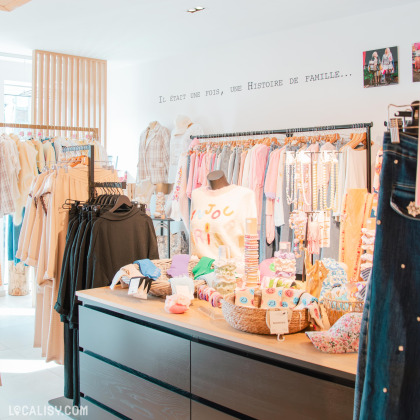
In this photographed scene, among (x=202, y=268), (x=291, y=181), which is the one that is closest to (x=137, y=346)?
(x=202, y=268)

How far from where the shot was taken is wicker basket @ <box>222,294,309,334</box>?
1.92m

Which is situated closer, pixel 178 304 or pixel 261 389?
pixel 261 389

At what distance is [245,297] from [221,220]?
3.15ft

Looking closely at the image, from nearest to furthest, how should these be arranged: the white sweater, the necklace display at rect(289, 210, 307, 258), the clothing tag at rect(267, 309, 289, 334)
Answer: the clothing tag at rect(267, 309, 289, 334) < the necklace display at rect(289, 210, 307, 258) < the white sweater

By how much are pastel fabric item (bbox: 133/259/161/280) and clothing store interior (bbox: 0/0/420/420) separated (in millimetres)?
19

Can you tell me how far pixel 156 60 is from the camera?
22.1ft

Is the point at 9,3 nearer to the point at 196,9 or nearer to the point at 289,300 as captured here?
the point at 196,9

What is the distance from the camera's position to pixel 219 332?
2.00 metres

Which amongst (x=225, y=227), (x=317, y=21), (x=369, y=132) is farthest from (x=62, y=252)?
(x=317, y=21)

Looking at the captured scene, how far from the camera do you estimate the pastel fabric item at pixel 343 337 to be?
1.75m

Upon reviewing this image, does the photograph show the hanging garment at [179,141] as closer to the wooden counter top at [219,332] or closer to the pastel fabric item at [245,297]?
the wooden counter top at [219,332]

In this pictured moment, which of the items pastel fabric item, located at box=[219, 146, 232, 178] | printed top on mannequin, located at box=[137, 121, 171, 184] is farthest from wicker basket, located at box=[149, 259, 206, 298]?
printed top on mannequin, located at box=[137, 121, 171, 184]

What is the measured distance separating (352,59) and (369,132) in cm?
95

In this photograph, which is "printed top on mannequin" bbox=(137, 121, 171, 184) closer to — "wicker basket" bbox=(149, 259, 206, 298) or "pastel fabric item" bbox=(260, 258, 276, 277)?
"wicker basket" bbox=(149, 259, 206, 298)
